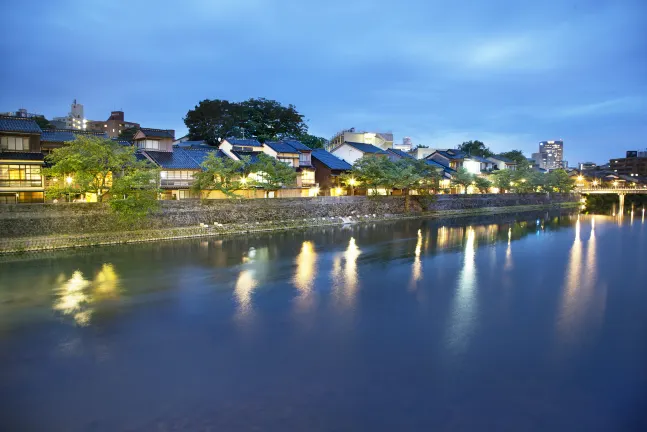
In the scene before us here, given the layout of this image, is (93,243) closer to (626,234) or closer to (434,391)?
(434,391)

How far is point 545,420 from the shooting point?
6859mm

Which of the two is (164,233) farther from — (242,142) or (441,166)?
Answer: (441,166)

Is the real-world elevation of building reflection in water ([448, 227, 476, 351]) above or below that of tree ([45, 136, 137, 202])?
below

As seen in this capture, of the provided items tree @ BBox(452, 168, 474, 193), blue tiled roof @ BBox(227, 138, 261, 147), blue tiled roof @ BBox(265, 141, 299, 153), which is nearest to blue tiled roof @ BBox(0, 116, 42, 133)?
blue tiled roof @ BBox(227, 138, 261, 147)

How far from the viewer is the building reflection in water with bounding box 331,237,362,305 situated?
544 inches

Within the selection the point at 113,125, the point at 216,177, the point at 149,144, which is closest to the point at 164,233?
the point at 216,177

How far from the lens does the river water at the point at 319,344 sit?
7.03 metres

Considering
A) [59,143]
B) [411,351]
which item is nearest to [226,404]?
[411,351]

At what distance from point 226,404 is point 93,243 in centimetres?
1713

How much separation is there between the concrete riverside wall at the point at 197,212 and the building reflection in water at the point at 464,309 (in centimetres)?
1392

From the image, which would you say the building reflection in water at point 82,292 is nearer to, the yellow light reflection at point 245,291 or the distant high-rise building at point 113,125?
the yellow light reflection at point 245,291

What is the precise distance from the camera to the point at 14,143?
985 inches

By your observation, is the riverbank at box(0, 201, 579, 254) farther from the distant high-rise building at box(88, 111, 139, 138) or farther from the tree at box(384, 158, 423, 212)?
the distant high-rise building at box(88, 111, 139, 138)

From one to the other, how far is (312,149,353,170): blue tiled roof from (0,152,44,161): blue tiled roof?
71.8 feet
